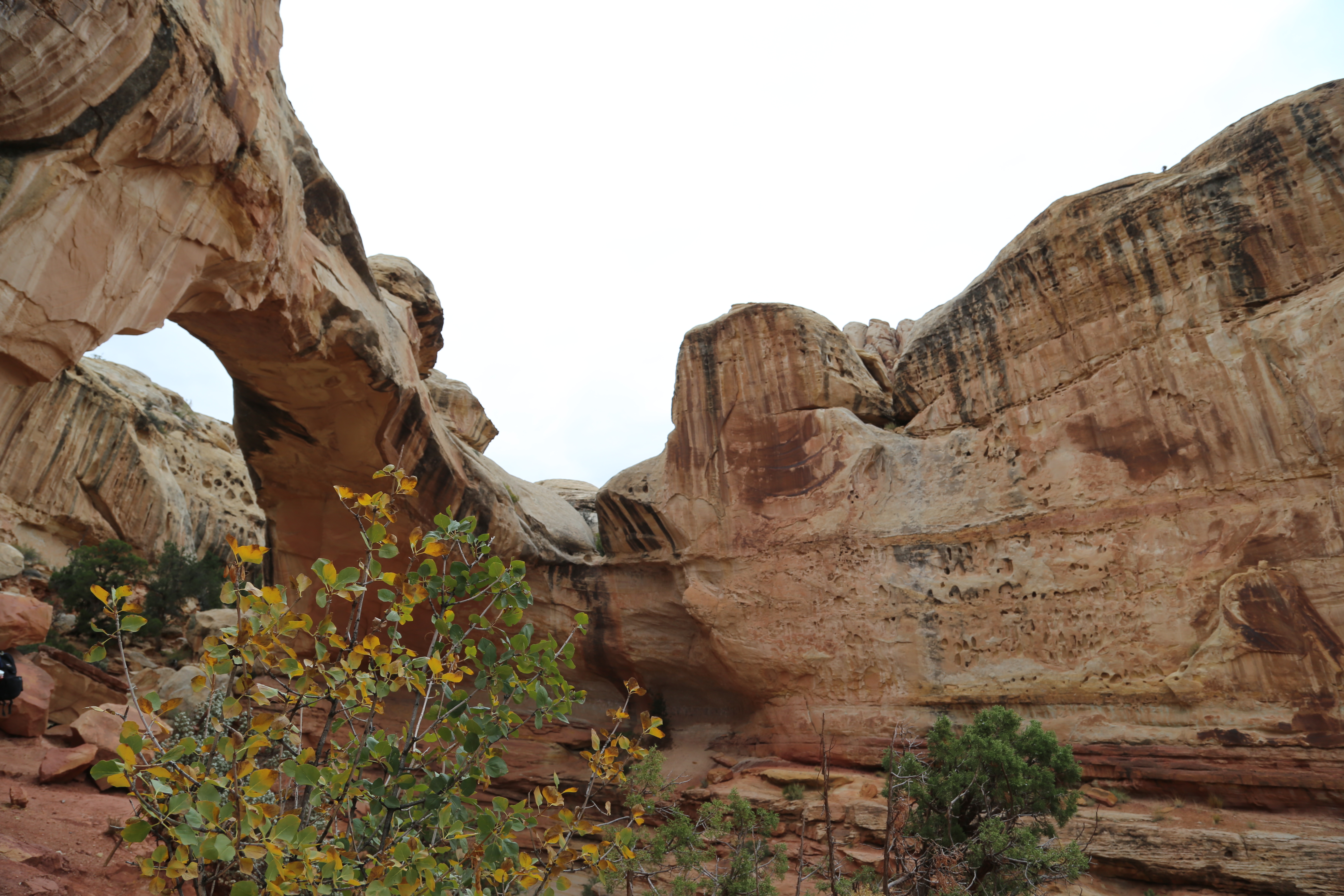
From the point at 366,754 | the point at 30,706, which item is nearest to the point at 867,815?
the point at 366,754

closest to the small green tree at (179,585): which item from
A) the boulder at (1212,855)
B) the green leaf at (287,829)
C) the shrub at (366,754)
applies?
the shrub at (366,754)

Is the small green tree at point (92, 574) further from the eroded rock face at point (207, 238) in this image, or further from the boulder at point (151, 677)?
the eroded rock face at point (207, 238)

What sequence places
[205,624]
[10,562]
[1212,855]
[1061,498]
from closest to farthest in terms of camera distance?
[1212,855], [1061,498], [205,624], [10,562]

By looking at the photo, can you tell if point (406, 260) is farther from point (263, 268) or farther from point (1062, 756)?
point (1062, 756)

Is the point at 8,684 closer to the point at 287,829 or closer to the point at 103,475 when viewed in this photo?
the point at 287,829

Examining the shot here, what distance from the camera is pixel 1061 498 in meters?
11.4

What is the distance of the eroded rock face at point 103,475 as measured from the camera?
1827 cm

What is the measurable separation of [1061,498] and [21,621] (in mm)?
14314

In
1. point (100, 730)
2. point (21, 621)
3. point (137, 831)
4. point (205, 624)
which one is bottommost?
point (100, 730)

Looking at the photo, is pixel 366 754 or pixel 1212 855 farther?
pixel 1212 855

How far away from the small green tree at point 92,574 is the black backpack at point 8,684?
762 centimetres

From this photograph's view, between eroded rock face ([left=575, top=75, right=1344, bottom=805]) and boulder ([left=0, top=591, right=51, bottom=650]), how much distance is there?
8348 mm

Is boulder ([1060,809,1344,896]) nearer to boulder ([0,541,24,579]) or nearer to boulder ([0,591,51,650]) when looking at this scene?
boulder ([0,591,51,650])

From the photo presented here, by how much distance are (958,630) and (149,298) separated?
11.3m
